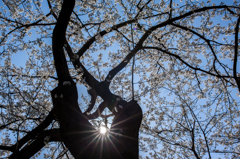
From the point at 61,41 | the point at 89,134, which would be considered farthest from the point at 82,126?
the point at 61,41

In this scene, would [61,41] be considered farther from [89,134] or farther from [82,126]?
[89,134]

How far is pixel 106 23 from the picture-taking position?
674 cm

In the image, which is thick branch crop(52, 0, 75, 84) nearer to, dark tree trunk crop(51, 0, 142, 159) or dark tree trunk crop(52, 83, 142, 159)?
dark tree trunk crop(51, 0, 142, 159)

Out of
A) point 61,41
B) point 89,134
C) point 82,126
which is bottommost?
point 89,134

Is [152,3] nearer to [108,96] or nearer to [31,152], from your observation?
[108,96]

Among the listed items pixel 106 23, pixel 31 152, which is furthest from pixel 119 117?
pixel 106 23

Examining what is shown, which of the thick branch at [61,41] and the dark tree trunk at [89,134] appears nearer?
the dark tree trunk at [89,134]

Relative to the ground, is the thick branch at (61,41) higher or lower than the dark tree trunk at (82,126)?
higher

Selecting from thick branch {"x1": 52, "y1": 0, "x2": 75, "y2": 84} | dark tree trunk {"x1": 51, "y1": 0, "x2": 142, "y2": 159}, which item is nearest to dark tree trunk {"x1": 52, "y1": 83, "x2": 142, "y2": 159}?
dark tree trunk {"x1": 51, "y1": 0, "x2": 142, "y2": 159}

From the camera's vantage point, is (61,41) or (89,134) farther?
(61,41)

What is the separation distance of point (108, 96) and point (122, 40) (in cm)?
448

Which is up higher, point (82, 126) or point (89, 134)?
point (82, 126)

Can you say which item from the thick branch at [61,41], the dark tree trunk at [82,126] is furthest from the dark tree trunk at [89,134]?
the thick branch at [61,41]

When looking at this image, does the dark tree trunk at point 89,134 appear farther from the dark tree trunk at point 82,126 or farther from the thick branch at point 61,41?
the thick branch at point 61,41
